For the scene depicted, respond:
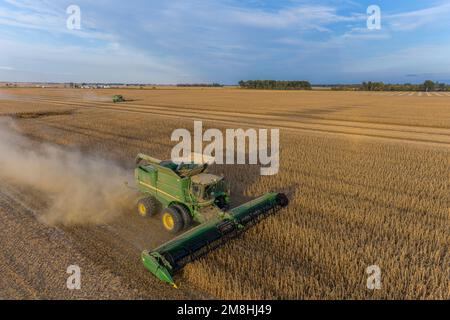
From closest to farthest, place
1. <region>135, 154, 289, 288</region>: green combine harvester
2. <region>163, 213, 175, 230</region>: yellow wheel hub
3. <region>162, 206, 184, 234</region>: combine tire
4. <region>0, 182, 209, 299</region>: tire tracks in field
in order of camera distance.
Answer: <region>0, 182, 209, 299</region>: tire tracks in field → <region>135, 154, 289, 288</region>: green combine harvester → <region>162, 206, 184, 234</region>: combine tire → <region>163, 213, 175, 230</region>: yellow wheel hub

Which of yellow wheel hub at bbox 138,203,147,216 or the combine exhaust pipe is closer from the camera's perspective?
the combine exhaust pipe

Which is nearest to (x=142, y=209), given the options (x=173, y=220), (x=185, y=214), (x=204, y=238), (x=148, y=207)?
(x=148, y=207)

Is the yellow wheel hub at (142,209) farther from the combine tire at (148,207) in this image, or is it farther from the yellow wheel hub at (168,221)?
the yellow wheel hub at (168,221)

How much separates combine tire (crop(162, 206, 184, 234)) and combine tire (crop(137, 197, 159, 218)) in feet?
2.40

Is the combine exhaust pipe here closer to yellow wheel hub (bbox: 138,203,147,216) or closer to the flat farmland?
the flat farmland

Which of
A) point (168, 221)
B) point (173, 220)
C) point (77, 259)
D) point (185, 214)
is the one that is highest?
point (185, 214)

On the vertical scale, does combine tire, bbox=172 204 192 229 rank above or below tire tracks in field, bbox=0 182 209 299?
above

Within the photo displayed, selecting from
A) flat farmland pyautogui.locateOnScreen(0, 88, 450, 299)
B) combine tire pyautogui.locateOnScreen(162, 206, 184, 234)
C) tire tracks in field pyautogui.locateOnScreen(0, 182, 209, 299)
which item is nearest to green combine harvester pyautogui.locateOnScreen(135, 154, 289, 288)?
combine tire pyautogui.locateOnScreen(162, 206, 184, 234)

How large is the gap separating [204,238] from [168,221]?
54.9 inches

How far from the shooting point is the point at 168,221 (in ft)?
21.2

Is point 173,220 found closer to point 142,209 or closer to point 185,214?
point 185,214

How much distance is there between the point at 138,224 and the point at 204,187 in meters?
2.16

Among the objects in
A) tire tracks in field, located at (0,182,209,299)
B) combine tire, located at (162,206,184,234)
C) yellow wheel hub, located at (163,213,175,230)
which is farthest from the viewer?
yellow wheel hub, located at (163,213,175,230)

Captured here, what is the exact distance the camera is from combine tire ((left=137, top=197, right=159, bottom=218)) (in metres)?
7.05
